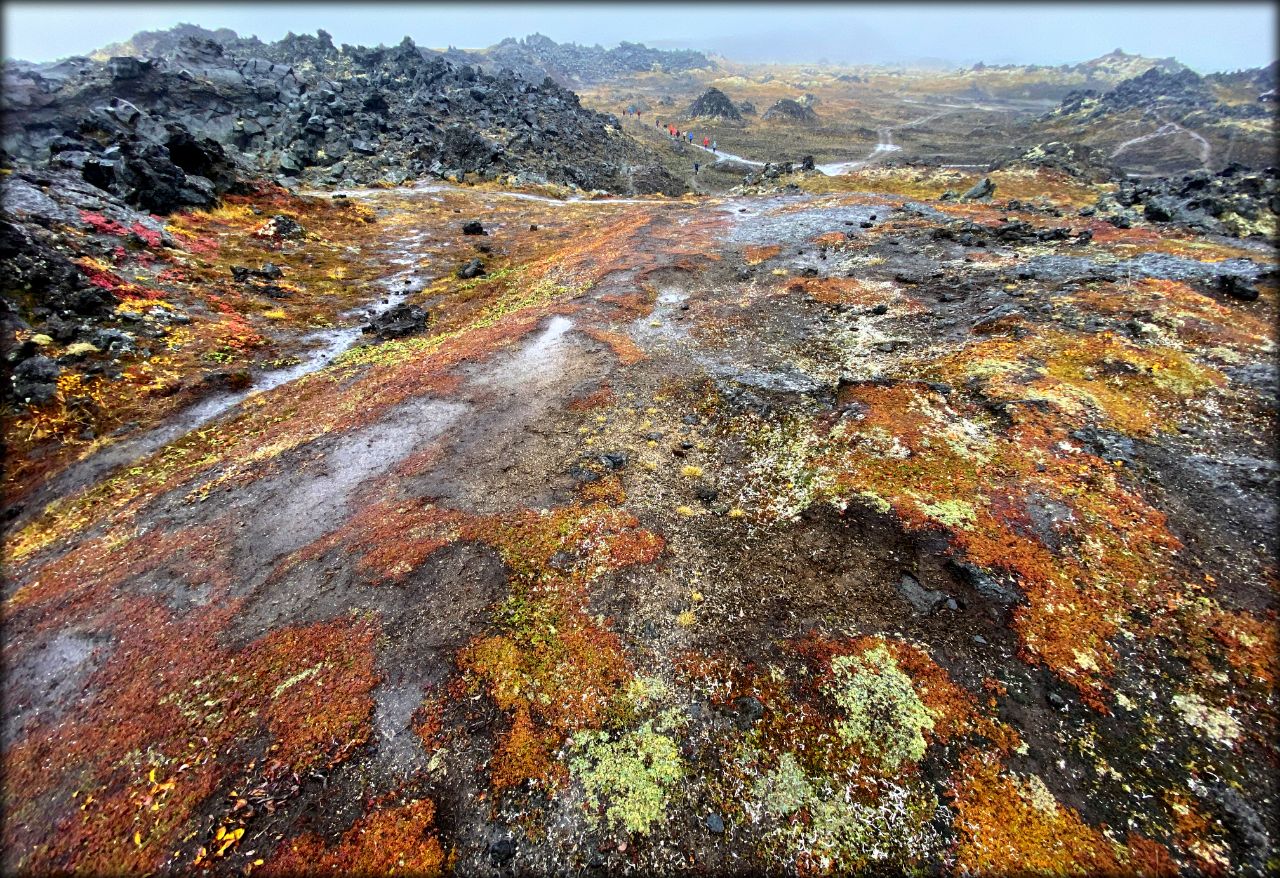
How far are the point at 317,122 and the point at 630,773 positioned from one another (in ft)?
371

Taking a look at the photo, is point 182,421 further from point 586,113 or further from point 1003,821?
point 586,113

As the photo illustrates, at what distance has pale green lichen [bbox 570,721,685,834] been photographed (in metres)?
9.70

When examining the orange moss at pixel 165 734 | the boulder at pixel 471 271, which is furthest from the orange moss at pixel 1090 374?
the boulder at pixel 471 271

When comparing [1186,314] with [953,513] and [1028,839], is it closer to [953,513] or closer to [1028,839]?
[953,513]

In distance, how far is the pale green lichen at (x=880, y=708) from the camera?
10469 mm

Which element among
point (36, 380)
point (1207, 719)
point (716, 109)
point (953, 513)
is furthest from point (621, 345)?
point (716, 109)

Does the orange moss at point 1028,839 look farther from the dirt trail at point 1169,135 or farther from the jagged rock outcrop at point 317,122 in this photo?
the dirt trail at point 1169,135

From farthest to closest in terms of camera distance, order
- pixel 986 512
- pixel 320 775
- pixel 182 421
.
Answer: pixel 182 421 < pixel 986 512 < pixel 320 775

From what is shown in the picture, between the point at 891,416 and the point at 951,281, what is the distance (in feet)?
58.1

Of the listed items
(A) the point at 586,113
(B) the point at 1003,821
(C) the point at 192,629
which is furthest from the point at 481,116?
(B) the point at 1003,821

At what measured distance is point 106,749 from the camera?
10594 mm

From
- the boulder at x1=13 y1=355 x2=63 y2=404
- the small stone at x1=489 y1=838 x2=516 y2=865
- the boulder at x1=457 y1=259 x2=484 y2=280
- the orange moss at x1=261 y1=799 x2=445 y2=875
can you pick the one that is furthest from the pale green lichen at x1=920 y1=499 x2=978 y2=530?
the boulder at x1=457 y1=259 x2=484 y2=280

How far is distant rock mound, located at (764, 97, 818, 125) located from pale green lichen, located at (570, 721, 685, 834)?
7150 inches

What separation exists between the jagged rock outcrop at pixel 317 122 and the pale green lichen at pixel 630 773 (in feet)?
213
